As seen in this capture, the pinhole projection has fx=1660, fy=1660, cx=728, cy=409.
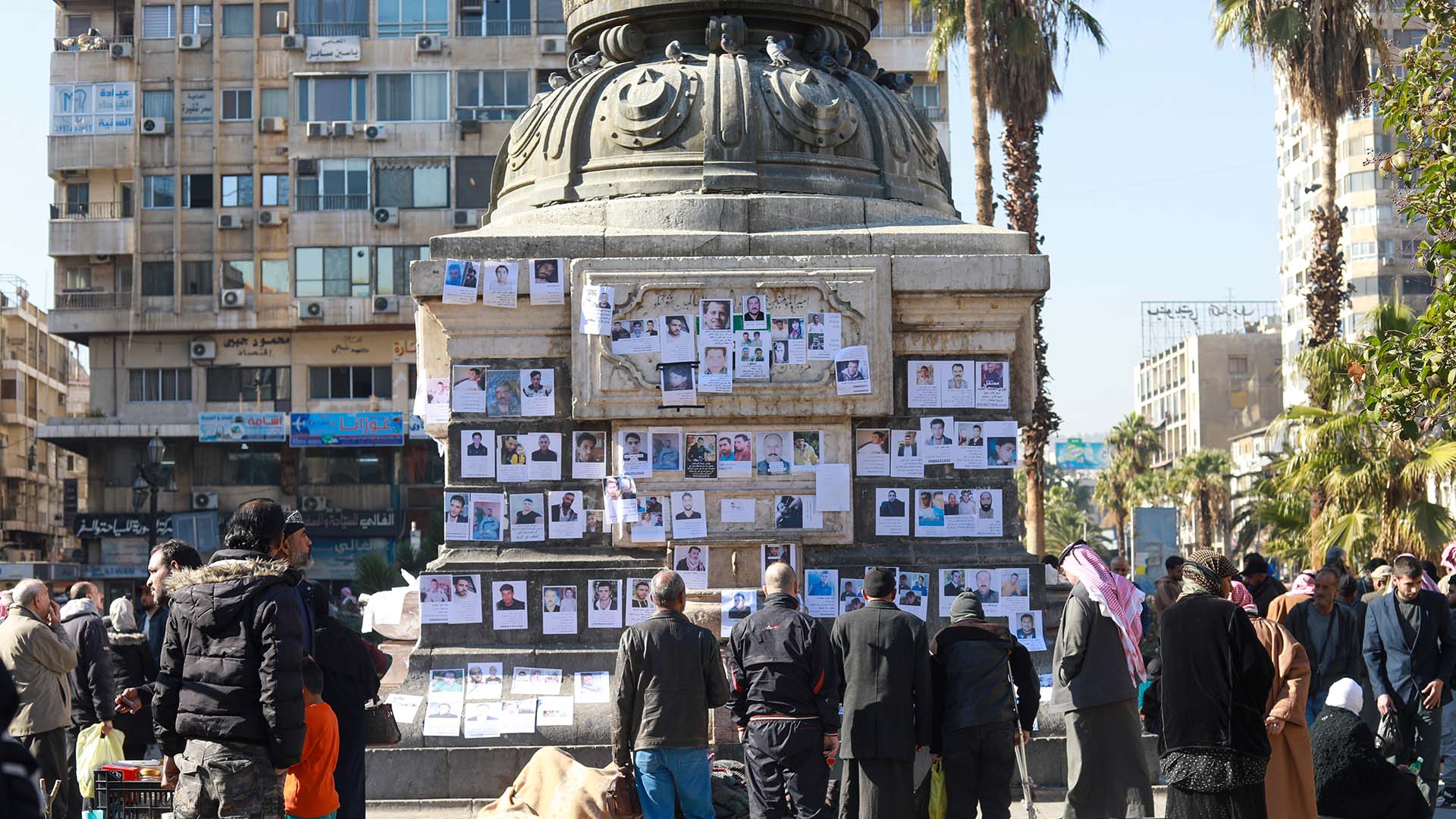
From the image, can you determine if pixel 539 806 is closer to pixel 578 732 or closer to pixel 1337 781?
pixel 578 732

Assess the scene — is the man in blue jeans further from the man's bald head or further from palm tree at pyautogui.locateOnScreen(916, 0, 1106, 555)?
palm tree at pyautogui.locateOnScreen(916, 0, 1106, 555)

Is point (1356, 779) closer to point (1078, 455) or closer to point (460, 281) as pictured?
point (460, 281)

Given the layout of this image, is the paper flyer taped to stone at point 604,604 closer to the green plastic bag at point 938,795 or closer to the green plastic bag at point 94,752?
the green plastic bag at point 938,795

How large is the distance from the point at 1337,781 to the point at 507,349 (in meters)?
5.12

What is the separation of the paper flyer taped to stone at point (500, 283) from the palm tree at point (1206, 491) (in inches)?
2323

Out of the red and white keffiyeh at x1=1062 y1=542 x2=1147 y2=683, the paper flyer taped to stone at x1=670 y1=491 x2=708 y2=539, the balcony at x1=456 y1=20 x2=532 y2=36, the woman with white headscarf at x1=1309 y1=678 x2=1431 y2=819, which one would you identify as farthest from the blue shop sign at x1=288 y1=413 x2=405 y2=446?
the woman with white headscarf at x1=1309 y1=678 x2=1431 y2=819

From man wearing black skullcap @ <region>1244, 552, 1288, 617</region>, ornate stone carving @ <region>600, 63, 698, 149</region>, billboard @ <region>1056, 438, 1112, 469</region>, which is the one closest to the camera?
ornate stone carving @ <region>600, 63, 698, 149</region>

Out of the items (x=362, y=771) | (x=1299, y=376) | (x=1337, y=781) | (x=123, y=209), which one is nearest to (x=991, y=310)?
(x=1337, y=781)

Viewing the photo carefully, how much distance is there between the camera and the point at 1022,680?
26.1 feet

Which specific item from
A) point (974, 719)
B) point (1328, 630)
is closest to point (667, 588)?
point (974, 719)

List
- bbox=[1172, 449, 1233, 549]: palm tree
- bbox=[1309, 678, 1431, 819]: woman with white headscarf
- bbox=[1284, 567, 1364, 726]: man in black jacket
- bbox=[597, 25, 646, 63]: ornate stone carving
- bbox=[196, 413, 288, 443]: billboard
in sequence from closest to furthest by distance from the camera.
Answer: bbox=[1309, 678, 1431, 819]: woman with white headscarf
bbox=[1284, 567, 1364, 726]: man in black jacket
bbox=[597, 25, 646, 63]: ornate stone carving
bbox=[196, 413, 288, 443]: billboard
bbox=[1172, 449, 1233, 549]: palm tree

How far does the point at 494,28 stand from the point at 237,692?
39566 millimetres

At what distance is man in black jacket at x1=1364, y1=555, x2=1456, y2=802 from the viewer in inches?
401

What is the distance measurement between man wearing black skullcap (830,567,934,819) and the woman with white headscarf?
233 centimetres
